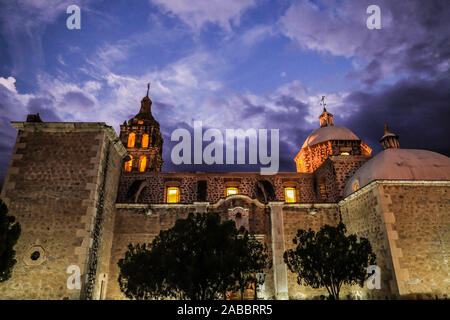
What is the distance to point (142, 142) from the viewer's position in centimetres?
2825

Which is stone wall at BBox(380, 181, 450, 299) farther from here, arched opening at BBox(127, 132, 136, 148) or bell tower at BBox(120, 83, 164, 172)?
arched opening at BBox(127, 132, 136, 148)

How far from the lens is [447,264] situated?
12.9 m

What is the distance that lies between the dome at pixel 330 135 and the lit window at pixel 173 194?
41.3 feet

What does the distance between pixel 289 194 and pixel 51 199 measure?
53.1 feet

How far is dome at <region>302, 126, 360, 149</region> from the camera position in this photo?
961 inches

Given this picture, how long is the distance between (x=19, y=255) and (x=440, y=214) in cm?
1978

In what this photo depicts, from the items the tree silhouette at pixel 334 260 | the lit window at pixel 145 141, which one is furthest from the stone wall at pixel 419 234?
the lit window at pixel 145 141

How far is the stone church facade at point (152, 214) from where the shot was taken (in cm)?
1236

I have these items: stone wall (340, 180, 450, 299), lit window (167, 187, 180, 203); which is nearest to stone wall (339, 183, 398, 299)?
stone wall (340, 180, 450, 299)

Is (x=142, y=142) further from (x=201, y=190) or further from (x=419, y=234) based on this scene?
(x=419, y=234)

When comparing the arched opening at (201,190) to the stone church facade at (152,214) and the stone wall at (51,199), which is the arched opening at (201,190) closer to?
the stone church facade at (152,214)

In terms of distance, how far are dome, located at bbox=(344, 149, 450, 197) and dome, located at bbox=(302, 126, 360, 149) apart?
24.5 feet

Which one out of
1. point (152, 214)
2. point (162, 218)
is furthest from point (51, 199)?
point (162, 218)
